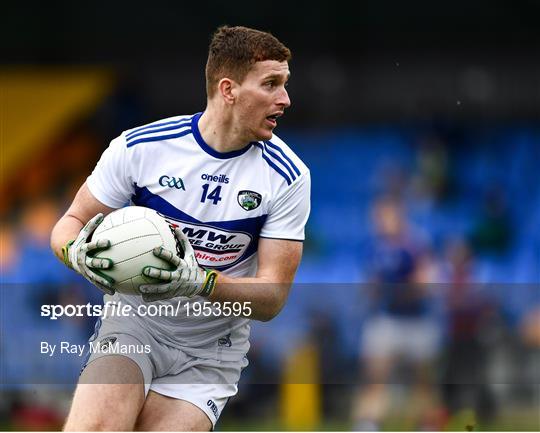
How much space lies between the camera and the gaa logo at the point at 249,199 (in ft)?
19.4

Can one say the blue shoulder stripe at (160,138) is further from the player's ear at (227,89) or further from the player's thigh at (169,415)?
the player's thigh at (169,415)

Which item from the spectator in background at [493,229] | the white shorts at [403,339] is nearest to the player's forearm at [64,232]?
the white shorts at [403,339]

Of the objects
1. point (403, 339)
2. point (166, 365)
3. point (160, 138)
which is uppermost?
point (403, 339)

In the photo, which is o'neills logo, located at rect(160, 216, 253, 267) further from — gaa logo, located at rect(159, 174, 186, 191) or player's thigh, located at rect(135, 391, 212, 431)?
player's thigh, located at rect(135, 391, 212, 431)

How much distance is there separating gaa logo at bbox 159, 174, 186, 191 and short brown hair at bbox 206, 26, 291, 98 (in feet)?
1.80

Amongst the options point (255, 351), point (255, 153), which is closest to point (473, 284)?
point (255, 351)

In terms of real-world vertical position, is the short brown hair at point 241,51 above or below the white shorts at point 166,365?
above

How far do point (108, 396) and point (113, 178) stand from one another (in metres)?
1.11

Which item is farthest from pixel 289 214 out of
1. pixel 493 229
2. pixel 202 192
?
pixel 493 229

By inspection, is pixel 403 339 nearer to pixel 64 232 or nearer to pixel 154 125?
pixel 154 125

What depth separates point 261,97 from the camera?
5777 mm

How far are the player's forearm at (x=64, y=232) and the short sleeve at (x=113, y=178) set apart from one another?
0.17 metres

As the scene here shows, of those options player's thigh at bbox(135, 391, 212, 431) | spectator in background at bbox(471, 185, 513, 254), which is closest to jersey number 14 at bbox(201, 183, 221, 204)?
player's thigh at bbox(135, 391, 212, 431)

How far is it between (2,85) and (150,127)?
499 inches
